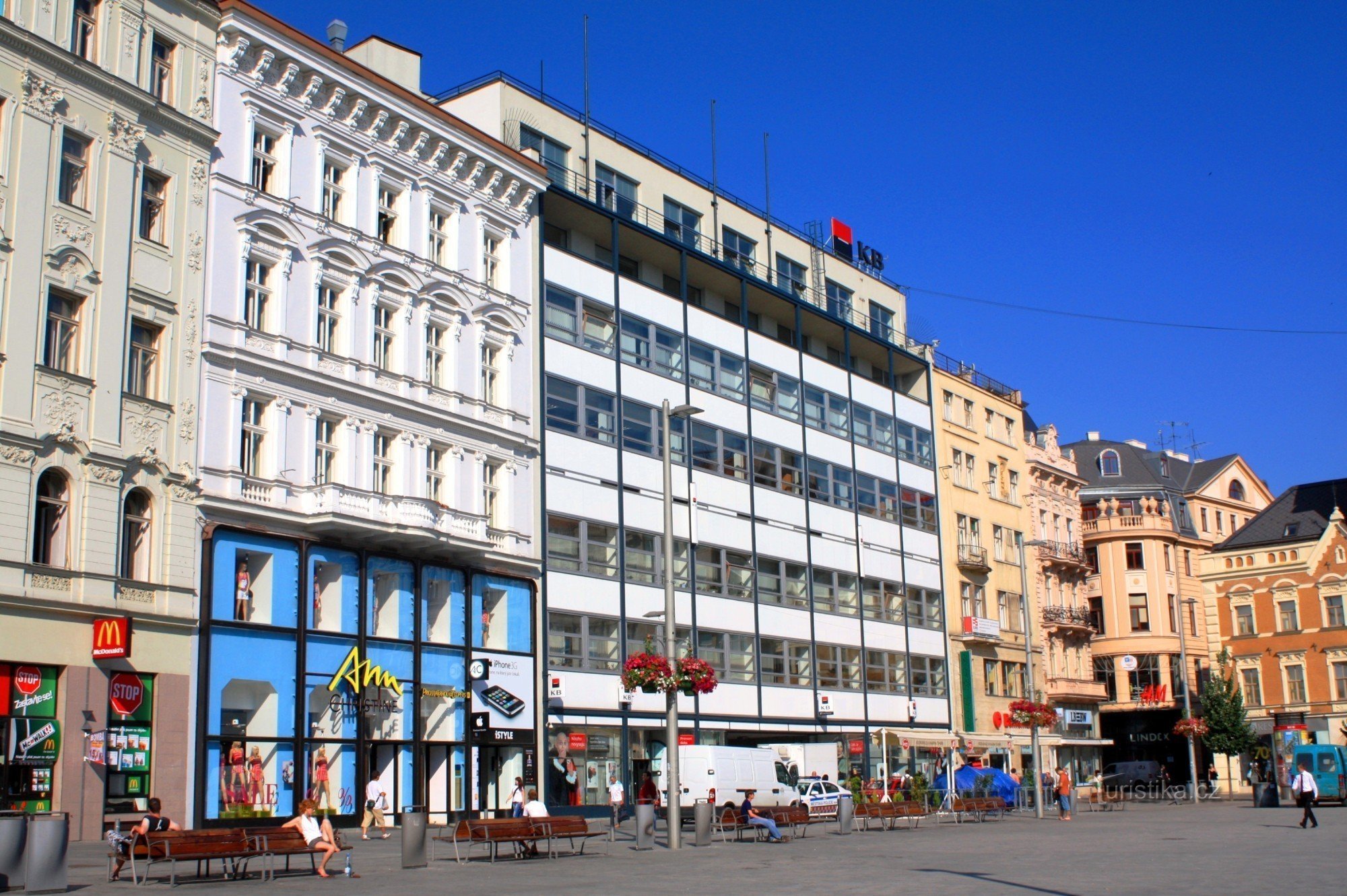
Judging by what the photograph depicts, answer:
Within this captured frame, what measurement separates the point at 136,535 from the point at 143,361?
3.93 metres

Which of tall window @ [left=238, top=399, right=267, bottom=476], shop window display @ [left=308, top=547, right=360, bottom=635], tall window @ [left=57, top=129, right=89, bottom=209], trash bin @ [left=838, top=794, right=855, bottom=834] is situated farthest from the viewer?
trash bin @ [left=838, top=794, right=855, bottom=834]

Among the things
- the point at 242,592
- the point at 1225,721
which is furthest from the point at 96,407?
the point at 1225,721

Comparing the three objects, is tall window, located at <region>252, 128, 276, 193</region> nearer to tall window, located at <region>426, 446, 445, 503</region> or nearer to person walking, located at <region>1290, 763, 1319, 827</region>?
tall window, located at <region>426, 446, 445, 503</region>

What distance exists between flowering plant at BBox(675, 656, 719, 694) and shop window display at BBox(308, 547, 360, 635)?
1014 centimetres

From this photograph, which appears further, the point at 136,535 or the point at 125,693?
the point at 136,535

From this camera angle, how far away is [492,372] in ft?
142

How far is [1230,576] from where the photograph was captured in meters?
80.9

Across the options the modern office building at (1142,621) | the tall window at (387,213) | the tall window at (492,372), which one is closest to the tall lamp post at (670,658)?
the tall window at (492,372)

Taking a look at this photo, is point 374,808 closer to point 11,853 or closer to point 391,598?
point 391,598

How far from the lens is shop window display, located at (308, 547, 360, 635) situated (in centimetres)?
3562

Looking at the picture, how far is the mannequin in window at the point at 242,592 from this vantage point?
33625mm

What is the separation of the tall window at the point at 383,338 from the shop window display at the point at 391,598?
5.44 meters

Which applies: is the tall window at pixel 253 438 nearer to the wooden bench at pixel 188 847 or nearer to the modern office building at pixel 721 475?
the modern office building at pixel 721 475

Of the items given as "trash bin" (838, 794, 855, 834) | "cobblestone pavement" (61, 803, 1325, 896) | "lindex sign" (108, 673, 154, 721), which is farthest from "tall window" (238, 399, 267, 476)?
"trash bin" (838, 794, 855, 834)
